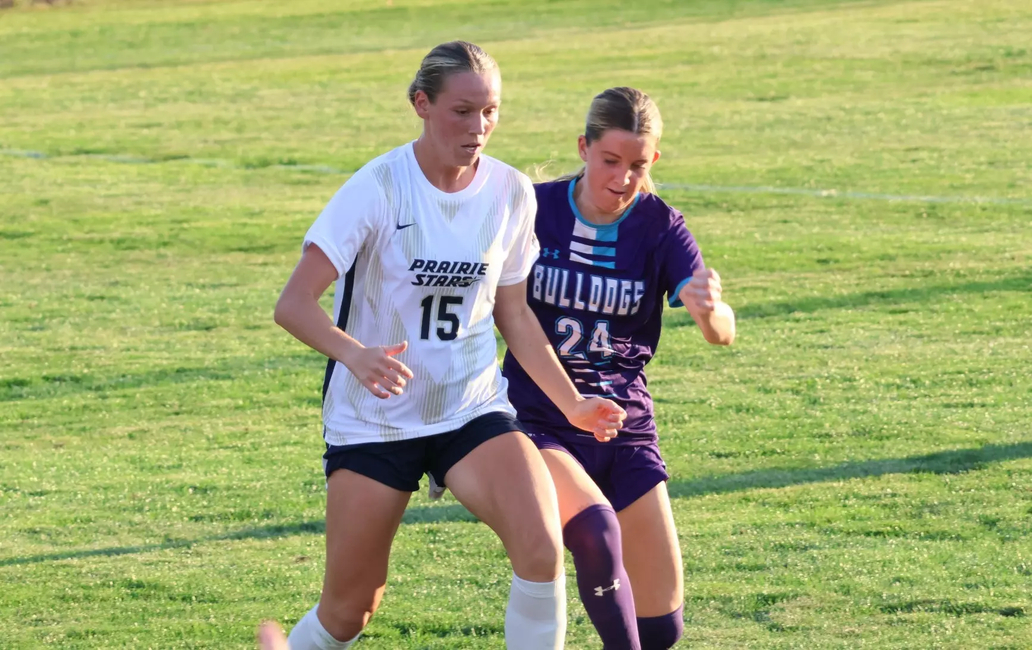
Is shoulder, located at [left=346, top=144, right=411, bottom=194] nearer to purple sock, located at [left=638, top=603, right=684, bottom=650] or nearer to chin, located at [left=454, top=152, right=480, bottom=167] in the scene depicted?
chin, located at [left=454, top=152, right=480, bottom=167]

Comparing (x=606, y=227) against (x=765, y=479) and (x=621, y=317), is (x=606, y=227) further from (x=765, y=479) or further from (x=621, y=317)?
(x=765, y=479)

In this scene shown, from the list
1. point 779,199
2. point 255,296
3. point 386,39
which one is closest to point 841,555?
point 255,296

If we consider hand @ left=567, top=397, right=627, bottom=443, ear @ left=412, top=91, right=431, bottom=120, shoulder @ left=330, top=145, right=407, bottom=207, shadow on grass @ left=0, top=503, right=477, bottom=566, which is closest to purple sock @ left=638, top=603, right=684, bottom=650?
hand @ left=567, top=397, right=627, bottom=443

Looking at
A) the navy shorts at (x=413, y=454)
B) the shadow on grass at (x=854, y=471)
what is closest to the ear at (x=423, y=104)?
the navy shorts at (x=413, y=454)

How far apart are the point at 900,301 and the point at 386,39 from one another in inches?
942

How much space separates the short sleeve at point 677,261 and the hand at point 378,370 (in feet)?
3.76

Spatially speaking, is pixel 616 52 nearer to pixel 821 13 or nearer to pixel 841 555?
pixel 821 13

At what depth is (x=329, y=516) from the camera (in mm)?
4430

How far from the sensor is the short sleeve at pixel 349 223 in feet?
13.8

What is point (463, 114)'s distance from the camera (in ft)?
14.2

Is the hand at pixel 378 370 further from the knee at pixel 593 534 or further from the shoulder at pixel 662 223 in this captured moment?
the shoulder at pixel 662 223

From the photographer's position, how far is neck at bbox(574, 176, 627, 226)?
4992 mm

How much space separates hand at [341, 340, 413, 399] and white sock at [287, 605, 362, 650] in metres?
0.83

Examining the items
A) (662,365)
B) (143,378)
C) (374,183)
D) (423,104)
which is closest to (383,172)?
(374,183)
